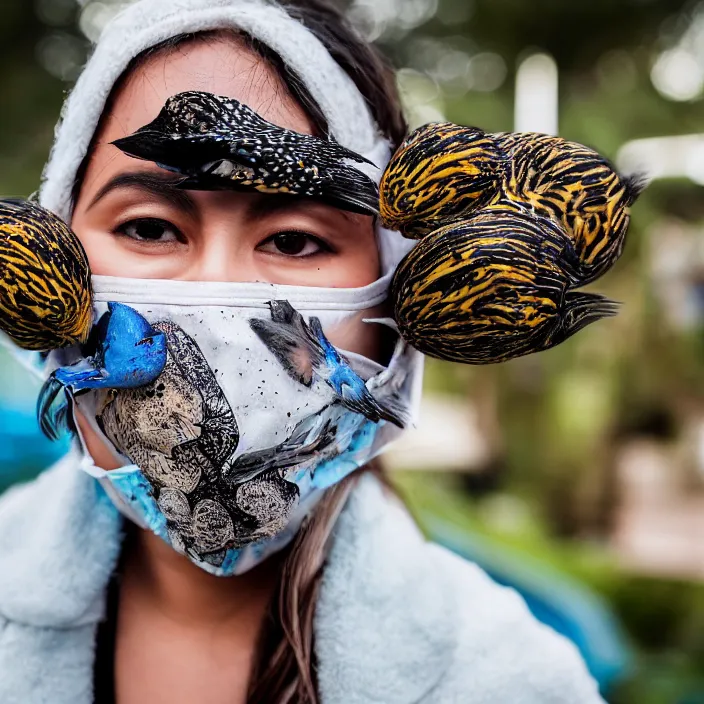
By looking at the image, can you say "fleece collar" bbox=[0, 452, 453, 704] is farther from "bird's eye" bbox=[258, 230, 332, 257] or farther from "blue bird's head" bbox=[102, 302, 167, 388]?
"bird's eye" bbox=[258, 230, 332, 257]

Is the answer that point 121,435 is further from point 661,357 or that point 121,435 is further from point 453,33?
point 453,33

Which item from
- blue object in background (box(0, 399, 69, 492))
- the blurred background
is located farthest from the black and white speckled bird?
blue object in background (box(0, 399, 69, 492))

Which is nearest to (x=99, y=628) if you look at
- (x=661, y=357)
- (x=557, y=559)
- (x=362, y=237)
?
(x=362, y=237)

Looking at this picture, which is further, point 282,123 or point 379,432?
point 379,432

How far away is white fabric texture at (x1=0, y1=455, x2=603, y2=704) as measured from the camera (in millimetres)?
1217

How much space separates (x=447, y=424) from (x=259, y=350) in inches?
308

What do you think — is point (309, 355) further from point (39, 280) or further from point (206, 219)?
point (39, 280)

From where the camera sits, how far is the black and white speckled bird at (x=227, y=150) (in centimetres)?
100

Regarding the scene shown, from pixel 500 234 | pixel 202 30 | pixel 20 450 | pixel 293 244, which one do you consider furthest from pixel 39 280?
pixel 20 450

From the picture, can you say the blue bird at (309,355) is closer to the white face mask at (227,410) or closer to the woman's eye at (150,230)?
the white face mask at (227,410)

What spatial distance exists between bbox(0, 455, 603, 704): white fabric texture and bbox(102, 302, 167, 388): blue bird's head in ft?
0.84

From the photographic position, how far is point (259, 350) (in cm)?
102

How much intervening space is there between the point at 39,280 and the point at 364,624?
736 mm

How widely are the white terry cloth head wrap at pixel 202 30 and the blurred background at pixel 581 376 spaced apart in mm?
1634
